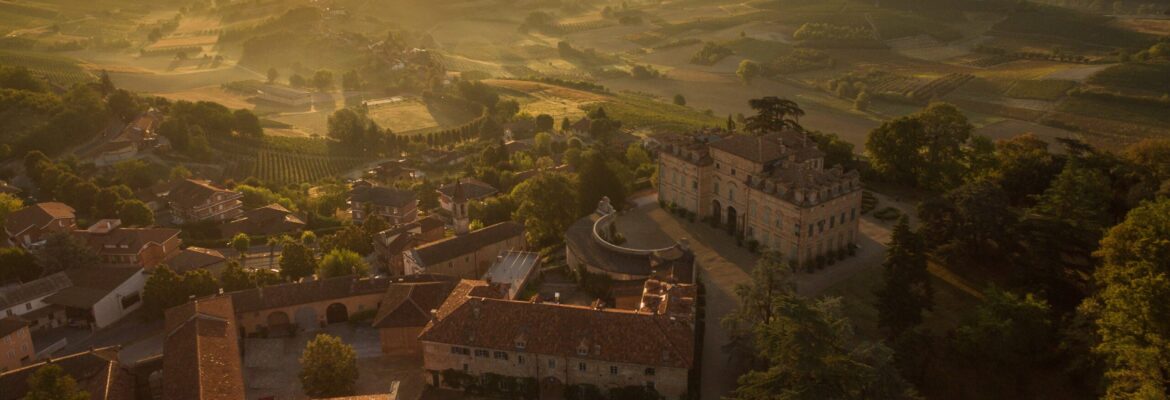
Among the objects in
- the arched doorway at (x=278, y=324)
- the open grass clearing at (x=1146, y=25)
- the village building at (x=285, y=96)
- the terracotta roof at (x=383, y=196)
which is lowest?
the village building at (x=285, y=96)

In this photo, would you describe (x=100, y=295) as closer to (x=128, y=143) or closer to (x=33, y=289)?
(x=33, y=289)

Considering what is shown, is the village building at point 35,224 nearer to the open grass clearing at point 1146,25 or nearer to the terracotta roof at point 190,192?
the terracotta roof at point 190,192

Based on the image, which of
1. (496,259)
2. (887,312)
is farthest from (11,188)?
(887,312)

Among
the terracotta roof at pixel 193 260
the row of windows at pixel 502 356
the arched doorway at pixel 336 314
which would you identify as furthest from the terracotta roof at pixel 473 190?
the row of windows at pixel 502 356

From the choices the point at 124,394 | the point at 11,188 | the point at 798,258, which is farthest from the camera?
the point at 11,188

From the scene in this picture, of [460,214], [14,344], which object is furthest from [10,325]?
[460,214]

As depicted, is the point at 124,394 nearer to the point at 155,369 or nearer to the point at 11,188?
the point at 155,369
